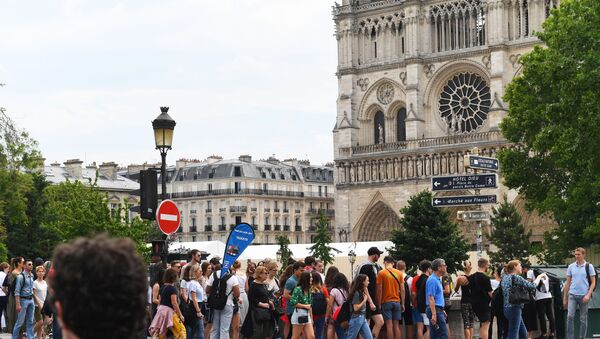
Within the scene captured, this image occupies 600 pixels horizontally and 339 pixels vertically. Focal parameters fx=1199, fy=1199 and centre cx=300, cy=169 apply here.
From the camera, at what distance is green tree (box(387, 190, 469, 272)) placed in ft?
167

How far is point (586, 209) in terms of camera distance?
3388cm

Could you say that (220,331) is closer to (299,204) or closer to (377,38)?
(377,38)

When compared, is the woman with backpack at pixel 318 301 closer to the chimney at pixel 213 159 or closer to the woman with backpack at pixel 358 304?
the woman with backpack at pixel 358 304

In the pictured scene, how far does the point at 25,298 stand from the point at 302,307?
16.1 feet

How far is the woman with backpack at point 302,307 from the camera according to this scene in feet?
49.5

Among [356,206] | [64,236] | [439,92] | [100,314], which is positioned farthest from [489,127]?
[100,314]

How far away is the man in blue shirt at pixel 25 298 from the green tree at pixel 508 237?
36507 mm

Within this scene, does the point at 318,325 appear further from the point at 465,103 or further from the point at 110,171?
the point at 110,171

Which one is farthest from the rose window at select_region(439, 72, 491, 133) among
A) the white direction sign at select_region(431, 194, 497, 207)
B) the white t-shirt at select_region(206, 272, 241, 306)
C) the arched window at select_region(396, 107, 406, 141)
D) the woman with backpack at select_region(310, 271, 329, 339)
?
the white t-shirt at select_region(206, 272, 241, 306)

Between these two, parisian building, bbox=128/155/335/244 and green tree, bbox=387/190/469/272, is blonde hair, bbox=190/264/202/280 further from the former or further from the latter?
parisian building, bbox=128/155/335/244

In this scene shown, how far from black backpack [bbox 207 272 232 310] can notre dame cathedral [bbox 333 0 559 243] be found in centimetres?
4614

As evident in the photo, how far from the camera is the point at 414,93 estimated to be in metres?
65.2

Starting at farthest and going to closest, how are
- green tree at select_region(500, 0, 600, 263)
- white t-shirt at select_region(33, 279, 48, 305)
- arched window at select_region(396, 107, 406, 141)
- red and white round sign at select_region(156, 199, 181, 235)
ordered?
1. arched window at select_region(396, 107, 406, 141)
2. green tree at select_region(500, 0, 600, 263)
3. white t-shirt at select_region(33, 279, 48, 305)
4. red and white round sign at select_region(156, 199, 181, 235)

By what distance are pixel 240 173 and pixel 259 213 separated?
340 centimetres
